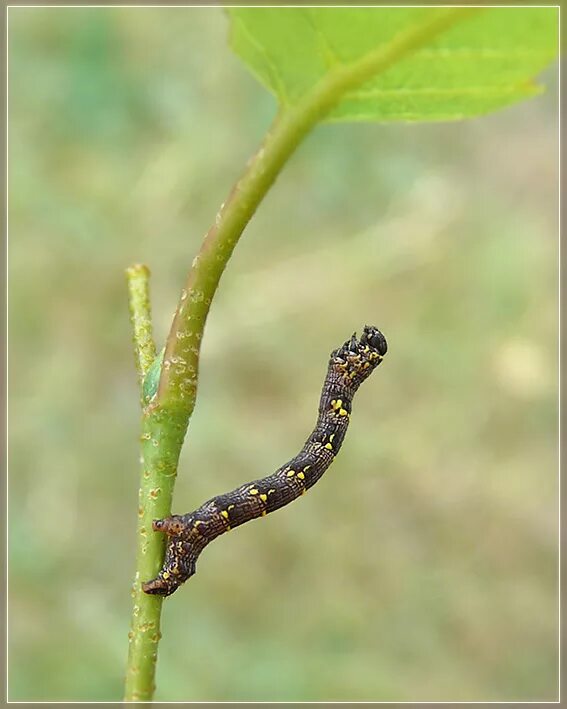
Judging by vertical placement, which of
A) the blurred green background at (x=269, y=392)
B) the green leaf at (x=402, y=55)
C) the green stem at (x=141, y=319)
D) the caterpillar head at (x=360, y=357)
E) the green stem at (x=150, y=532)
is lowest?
the green stem at (x=150, y=532)

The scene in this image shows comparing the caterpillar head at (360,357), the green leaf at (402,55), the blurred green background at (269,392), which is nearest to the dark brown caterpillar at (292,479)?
the caterpillar head at (360,357)

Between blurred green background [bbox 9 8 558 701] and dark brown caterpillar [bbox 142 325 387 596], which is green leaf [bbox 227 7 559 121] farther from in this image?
blurred green background [bbox 9 8 558 701]

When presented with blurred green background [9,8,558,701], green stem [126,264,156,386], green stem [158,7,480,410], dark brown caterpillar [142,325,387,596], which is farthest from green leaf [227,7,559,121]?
blurred green background [9,8,558,701]

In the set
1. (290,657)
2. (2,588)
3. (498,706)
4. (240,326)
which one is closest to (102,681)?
(2,588)

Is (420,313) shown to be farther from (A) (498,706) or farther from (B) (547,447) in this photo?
(A) (498,706)

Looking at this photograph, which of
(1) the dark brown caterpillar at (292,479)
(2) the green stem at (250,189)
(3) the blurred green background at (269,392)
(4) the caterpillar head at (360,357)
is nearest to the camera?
(2) the green stem at (250,189)

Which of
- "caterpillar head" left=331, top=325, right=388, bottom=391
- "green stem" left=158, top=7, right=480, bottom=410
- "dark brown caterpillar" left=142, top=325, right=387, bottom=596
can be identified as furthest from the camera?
"caterpillar head" left=331, top=325, right=388, bottom=391

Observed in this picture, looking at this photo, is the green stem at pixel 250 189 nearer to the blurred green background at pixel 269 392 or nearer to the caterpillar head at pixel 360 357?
the caterpillar head at pixel 360 357
